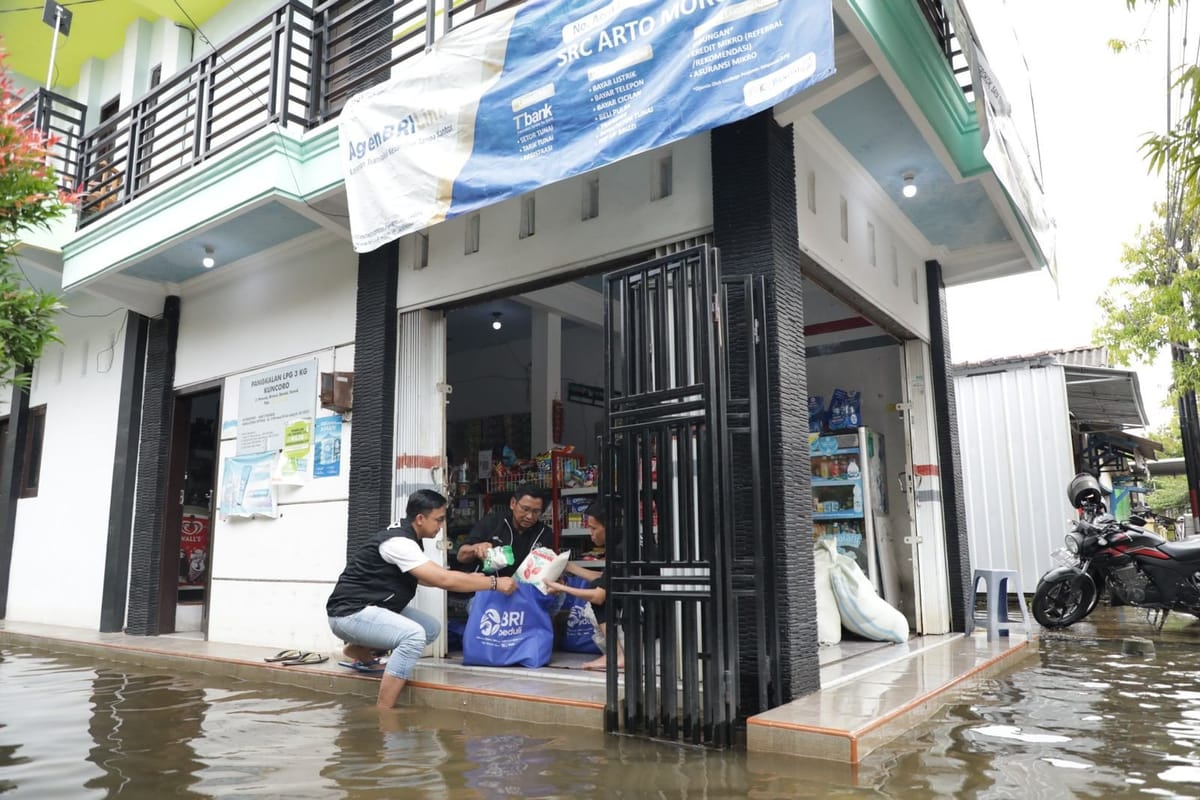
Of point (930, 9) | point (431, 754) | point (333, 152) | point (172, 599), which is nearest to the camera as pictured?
point (431, 754)

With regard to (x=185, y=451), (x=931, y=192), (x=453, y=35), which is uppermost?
(x=453, y=35)

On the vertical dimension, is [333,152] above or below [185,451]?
above

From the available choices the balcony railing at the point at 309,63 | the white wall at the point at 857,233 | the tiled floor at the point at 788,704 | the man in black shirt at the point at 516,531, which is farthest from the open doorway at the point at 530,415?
the white wall at the point at 857,233

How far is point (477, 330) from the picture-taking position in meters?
11.2

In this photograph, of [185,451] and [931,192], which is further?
[185,451]

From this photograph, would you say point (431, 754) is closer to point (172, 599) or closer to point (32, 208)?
point (32, 208)

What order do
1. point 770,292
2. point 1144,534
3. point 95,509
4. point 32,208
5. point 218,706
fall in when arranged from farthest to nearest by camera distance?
point 95,509, point 1144,534, point 218,706, point 770,292, point 32,208

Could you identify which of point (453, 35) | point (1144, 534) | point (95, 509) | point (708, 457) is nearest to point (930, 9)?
point (453, 35)

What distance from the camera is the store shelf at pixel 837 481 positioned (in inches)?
302

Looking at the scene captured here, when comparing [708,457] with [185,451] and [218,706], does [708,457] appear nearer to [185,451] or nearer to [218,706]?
[218,706]

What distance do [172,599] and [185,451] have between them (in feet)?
5.09

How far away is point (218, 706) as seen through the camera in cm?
550

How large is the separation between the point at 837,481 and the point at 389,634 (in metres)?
4.22

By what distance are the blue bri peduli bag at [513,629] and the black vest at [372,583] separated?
611 mm
